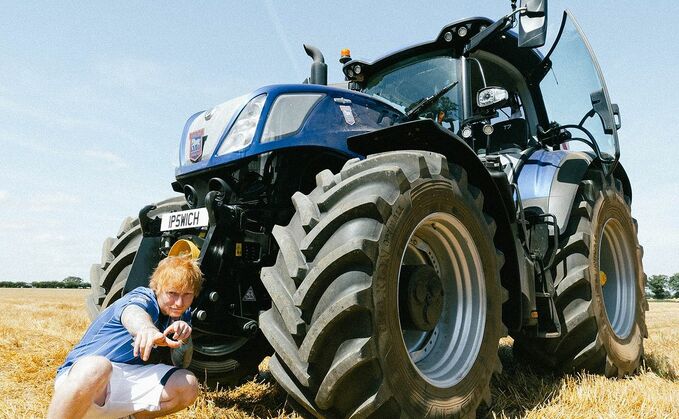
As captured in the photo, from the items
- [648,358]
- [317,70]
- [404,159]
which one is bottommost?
[648,358]

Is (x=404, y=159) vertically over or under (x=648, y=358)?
over

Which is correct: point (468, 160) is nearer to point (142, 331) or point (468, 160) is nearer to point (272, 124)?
point (272, 124)

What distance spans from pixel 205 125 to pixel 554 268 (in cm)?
267

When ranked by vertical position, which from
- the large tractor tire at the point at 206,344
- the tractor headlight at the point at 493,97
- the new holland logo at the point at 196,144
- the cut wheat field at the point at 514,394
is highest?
the tractor headlight at the point at 493,97

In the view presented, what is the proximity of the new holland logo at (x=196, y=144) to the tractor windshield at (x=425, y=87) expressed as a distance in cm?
144

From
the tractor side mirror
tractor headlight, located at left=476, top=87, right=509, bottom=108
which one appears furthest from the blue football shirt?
the tractor side mirror

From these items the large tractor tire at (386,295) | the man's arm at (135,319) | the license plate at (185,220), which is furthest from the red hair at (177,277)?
the license plate at (185,220)

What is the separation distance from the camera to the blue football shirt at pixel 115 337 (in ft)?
8.20

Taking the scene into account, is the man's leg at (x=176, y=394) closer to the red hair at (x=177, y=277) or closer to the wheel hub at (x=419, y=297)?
the red hair at (x=177, y=277)

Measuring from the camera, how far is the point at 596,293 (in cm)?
413

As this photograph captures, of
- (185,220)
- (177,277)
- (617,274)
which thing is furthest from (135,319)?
(617,274)

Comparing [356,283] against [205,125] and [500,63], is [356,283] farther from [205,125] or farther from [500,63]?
[500,63]

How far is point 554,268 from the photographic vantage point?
13.8 feet

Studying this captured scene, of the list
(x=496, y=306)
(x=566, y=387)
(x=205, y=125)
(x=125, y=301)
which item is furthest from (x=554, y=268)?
(x=125, y=301)
